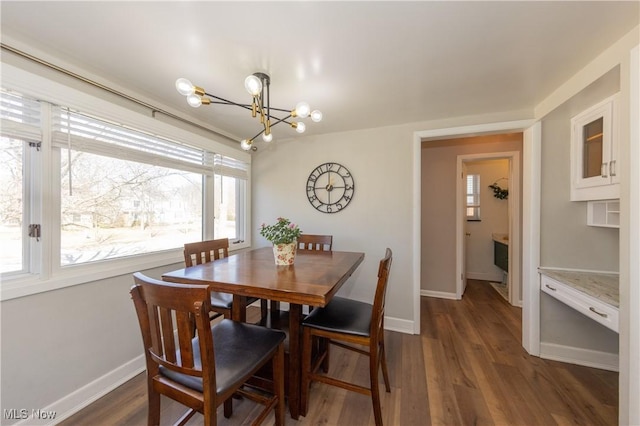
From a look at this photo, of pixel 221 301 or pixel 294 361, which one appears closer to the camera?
pixel 294 361

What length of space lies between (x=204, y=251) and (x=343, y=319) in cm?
130

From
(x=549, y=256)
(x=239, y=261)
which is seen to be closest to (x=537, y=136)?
(x=549, y=256)

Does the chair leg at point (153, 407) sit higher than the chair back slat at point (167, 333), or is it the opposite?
the chair back slat at point (167, 333)

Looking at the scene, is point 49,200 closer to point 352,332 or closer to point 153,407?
point 153,407

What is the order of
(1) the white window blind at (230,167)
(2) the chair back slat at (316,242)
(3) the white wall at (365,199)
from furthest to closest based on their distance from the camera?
1. (1) the white window blind at (230,167)
2. (3) the white wall at (365,199)
3. (2) the chair back slat at (316,242)

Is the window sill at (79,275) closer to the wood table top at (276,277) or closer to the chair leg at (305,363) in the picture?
the wood table top at (276,277)

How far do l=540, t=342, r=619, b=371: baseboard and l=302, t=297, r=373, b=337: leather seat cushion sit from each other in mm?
1735

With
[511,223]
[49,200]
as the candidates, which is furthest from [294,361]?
[511,223]

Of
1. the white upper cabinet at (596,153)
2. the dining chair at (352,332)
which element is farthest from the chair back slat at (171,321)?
the white upper cabinet at (596,153)

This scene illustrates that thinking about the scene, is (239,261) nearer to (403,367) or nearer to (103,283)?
(103,283)

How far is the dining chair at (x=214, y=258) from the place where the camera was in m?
1.88

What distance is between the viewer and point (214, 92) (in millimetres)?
1965

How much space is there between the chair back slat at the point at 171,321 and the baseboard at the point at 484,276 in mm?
4658

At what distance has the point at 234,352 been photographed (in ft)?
3.92
